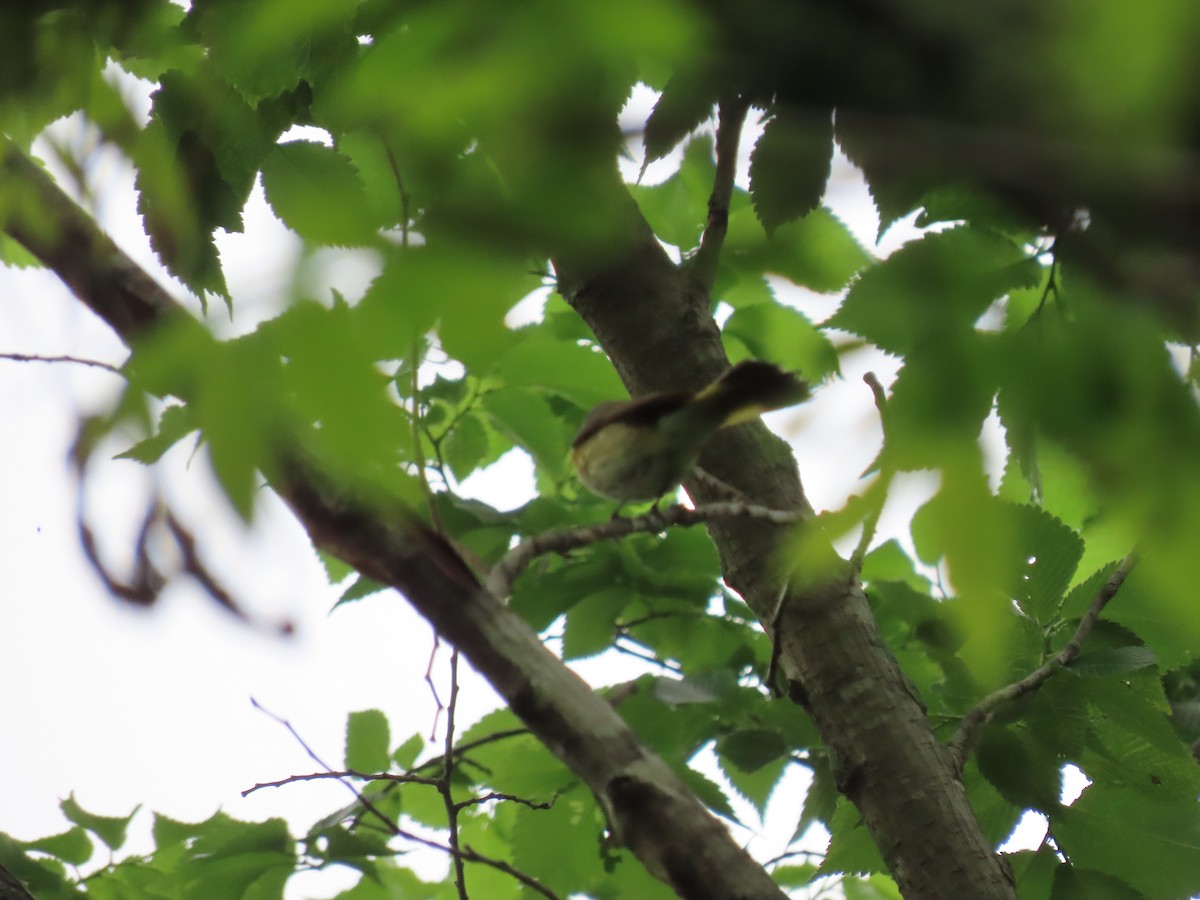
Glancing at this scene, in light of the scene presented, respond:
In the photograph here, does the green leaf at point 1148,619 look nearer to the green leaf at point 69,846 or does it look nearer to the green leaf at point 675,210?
the green leaf at point 675,210

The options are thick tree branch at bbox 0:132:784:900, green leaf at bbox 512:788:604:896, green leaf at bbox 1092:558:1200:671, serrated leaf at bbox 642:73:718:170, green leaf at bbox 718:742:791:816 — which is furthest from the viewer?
green leaf at bbox 718:742:791:816

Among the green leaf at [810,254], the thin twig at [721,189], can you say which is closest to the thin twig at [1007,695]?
the green leaf at [810,254]

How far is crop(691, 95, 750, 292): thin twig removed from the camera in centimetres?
163

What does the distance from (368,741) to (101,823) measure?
766mm

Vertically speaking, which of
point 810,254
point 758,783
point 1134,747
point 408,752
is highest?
point 408,752

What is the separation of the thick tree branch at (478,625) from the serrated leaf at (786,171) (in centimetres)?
68

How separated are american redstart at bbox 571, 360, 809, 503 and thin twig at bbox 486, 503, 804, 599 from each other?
0.20 metres

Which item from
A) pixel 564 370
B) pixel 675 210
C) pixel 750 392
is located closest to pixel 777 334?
pixel 675 210

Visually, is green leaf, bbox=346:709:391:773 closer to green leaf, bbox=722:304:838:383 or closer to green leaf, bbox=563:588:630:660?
green leaf, bbox=563:588:630:660

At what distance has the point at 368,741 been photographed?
10.0ft

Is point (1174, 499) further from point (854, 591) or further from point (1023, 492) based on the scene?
point (1023, 492)

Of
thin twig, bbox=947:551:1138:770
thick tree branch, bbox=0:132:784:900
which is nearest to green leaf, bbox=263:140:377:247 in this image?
thick tree branch, bbox=0:132:784:900

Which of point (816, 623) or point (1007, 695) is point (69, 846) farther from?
point (1007, 695)

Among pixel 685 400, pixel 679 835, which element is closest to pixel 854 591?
pixel 685 400
